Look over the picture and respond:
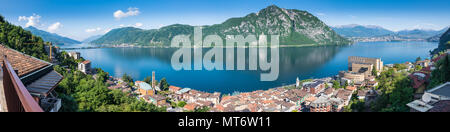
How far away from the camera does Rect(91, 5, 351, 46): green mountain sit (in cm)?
8106

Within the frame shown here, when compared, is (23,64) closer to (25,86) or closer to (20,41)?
(25,86)

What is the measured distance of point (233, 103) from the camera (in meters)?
12.6

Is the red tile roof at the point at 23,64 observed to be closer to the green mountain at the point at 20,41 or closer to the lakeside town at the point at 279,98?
the lakeside town at the point at 279,98

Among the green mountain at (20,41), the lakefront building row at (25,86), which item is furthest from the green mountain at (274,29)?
the lakefront building row at (25,86)

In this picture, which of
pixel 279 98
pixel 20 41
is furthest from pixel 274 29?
pixel 20 41

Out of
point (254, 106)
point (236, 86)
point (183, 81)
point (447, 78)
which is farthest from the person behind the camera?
point (183, 81)

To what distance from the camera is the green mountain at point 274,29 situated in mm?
81062

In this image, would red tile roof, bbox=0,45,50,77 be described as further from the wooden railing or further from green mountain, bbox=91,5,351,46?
green mountain, bbox=91,5,351,46

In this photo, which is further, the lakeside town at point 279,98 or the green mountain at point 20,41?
the lakeside town at point 279,98

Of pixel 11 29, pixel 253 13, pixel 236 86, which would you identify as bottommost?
pixel 236 86

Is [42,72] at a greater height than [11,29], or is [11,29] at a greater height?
[11,29]
